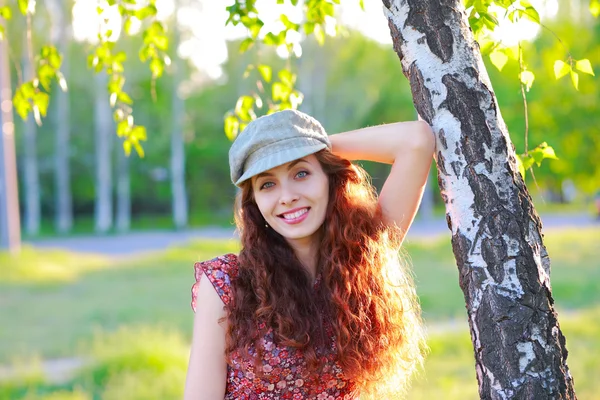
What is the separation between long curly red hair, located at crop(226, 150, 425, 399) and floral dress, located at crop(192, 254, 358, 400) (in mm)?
33

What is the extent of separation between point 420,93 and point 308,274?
73 cm

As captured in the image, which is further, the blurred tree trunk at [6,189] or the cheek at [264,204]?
the blurred tree trunk at [6,189]

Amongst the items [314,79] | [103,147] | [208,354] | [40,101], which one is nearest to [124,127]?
[40,101]

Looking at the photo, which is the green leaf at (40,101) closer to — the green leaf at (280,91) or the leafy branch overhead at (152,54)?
the leafy branch overhead at (152,54)

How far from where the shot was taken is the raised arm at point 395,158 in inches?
87.2

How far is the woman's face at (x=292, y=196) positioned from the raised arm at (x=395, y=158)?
0.60 feet

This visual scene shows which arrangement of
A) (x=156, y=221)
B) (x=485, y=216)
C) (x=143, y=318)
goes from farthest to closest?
(x=156, y=221)
(x=143, y=318)
(x=485, y=216)

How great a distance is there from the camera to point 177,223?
26.1 metres

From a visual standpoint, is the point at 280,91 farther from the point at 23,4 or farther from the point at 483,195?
the point at 483,195

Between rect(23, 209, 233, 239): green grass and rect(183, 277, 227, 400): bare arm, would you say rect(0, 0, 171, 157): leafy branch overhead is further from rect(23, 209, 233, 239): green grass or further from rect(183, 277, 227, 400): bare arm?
rect(23, 209, 233, 239): green grass

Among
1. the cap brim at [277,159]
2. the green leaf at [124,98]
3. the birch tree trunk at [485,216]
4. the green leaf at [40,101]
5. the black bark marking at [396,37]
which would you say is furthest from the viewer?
the green leaf at [124,98]

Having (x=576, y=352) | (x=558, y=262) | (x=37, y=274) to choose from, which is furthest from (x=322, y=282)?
(x=558, y=262)

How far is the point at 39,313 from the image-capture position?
30.5ft

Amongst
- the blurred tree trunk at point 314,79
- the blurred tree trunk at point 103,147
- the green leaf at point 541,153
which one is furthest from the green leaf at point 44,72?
the blurred tree trunk at point 103,147
